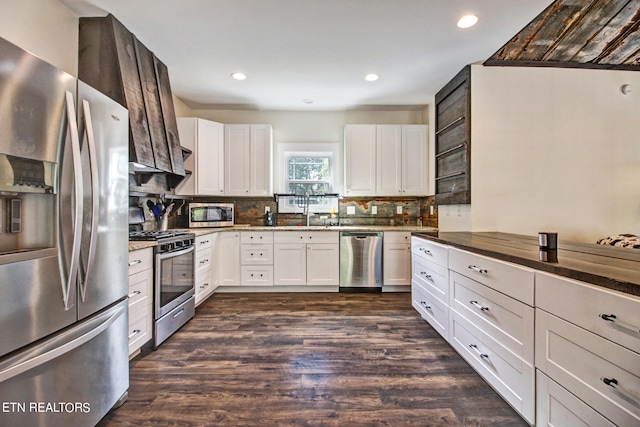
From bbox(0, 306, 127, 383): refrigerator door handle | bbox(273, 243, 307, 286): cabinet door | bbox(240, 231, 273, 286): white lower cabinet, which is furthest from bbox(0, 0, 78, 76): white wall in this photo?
bbox(273, 243, 307, 286): cabinet door

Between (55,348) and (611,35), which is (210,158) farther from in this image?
(611,35)

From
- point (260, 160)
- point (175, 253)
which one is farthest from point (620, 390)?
point (260, 160)

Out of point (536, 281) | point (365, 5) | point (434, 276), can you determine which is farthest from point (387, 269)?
point (365, 5)

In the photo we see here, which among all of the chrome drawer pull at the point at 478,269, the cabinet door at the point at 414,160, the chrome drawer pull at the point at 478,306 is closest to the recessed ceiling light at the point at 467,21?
the cabinet door at the point at 414,160

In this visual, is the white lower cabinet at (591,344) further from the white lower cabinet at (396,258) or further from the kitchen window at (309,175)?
the kitchen window at (309,175)

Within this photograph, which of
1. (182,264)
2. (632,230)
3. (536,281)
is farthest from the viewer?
(632,230)

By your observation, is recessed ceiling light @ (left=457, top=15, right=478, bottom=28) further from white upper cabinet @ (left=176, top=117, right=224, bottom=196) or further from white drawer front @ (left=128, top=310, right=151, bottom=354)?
white drawer front @ (left=128, top=310, right=151, bottom=354)

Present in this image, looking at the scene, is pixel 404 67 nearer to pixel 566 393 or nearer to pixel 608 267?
pixel 608 267

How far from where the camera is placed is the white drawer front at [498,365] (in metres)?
1.29

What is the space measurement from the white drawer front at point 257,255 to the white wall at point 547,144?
8.16 ft

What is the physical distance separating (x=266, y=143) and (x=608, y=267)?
12.0 feet

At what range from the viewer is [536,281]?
1244 millimetres

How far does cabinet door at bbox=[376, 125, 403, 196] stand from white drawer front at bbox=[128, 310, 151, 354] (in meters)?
3.15

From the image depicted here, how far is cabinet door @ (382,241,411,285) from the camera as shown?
11.8 feet
